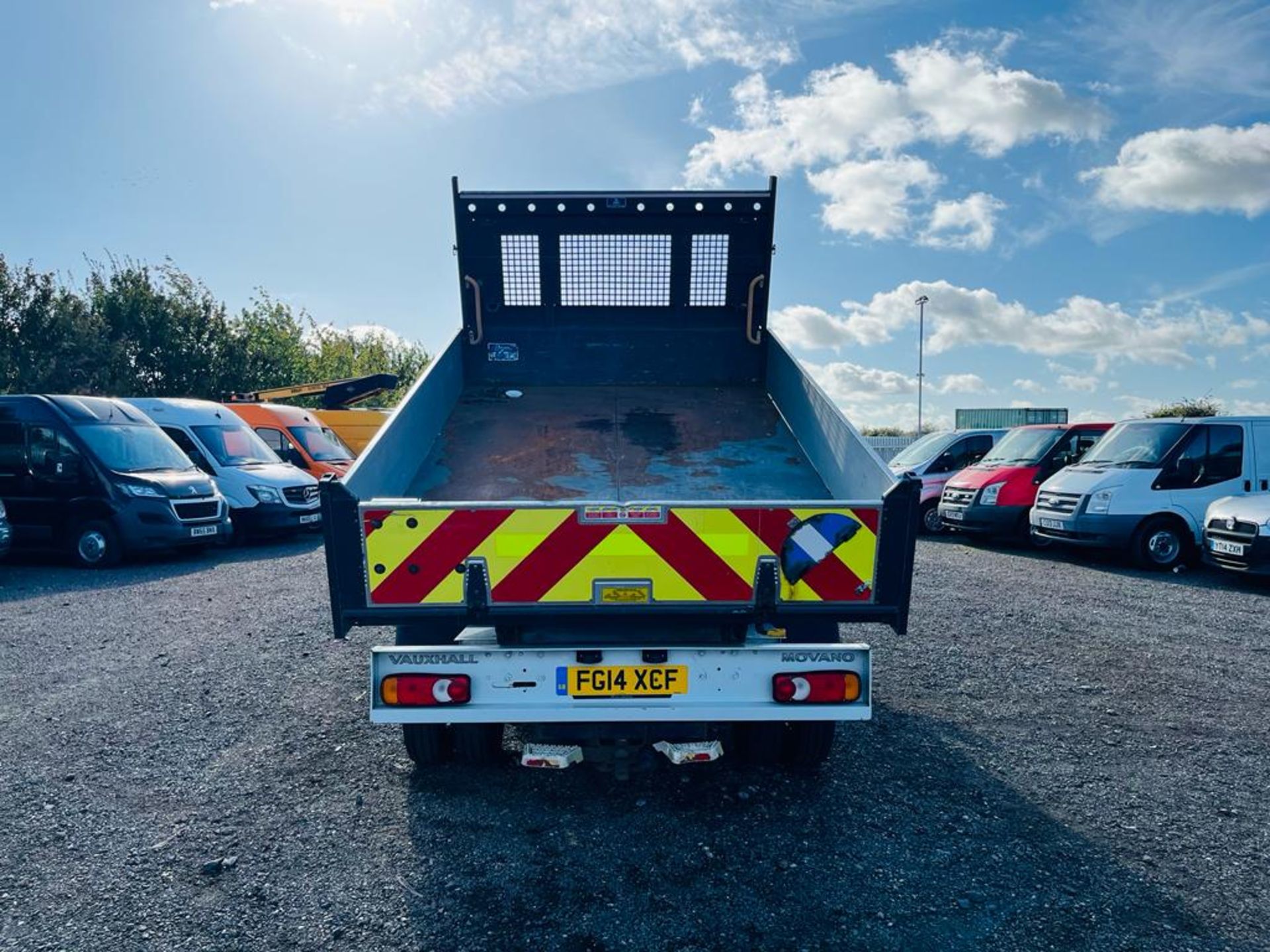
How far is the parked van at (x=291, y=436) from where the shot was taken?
14.6 meters

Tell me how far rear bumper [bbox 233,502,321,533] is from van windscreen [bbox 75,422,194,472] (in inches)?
45.0

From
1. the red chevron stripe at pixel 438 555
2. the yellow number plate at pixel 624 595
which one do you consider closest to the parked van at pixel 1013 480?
the yellow number plate at pixel 624 595

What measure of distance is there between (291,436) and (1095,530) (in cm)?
1355

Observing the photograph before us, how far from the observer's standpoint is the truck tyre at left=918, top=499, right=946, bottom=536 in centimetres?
1315

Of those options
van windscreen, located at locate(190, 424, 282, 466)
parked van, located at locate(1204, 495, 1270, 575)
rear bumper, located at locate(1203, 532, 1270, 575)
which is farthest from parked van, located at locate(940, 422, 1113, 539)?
van windscreen, located at locate(190, 424, 282, 466)

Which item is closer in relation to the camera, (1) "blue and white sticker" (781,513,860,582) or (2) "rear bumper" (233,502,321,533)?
(1) "blue and white sticker" (781,513,860,582)

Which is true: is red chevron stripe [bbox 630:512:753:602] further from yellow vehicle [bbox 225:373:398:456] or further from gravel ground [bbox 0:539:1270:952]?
yellow vehicle [bbox 225:373:398:456]

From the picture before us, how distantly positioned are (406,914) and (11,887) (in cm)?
154

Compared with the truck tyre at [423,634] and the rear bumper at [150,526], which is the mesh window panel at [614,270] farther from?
→ the rear bumper at [150,526]

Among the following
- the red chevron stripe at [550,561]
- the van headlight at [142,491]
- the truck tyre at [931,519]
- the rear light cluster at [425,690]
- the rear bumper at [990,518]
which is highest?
the red chevron stripe at [550,561]

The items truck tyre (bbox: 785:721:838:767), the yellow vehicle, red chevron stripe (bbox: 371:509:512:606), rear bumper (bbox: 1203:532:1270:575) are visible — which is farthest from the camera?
the yellow vehicle

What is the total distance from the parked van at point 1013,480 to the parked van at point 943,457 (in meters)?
1.07

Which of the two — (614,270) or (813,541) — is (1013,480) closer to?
(614,270)

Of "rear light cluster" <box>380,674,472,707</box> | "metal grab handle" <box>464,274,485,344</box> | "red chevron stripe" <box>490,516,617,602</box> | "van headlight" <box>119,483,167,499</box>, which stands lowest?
"van headlight" <box>119,483,167,499</box>
